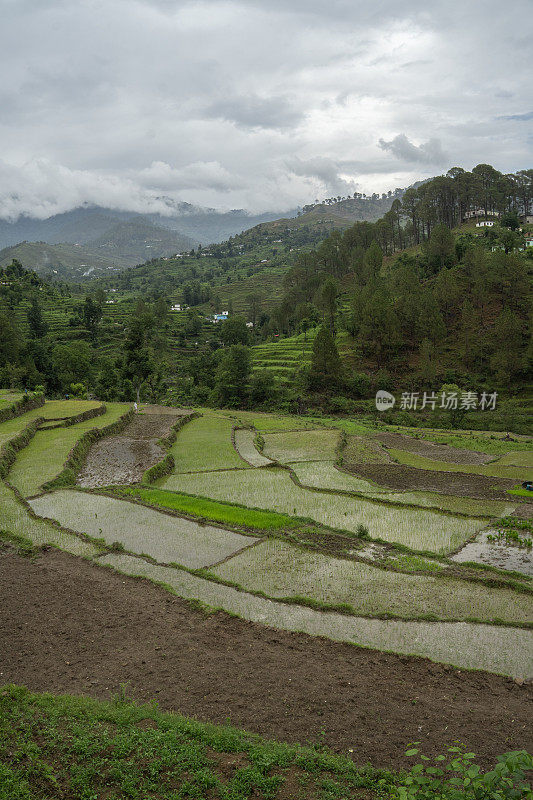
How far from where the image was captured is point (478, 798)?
4.88 m

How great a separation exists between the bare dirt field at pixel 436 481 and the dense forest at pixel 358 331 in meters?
24.8

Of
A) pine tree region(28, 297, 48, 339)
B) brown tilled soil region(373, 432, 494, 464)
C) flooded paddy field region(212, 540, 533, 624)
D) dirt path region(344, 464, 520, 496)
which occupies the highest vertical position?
pine tree region(28, 297, 48, 339)

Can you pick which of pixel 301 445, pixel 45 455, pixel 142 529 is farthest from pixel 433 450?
pixel 45 455

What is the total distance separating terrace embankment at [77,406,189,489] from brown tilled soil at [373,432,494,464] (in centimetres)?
1697

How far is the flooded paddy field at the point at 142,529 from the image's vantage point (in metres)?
16.2

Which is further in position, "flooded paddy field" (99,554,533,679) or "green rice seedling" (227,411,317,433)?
"green rice seedling" (227,411,317,433)

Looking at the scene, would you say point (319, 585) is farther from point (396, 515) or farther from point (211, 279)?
point (211, 279)

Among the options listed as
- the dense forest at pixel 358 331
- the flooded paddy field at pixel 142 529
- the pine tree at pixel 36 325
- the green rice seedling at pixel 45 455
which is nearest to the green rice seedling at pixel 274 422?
the dense forest at pixel 358 331

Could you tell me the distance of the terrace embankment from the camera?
82.7ft

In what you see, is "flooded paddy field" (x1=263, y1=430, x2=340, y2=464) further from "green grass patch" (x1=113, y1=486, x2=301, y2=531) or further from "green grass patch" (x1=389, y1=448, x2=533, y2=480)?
"green grass patch" (x1=113, y1=486, x2=301, y2=531)

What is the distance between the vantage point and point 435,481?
25.0 metres

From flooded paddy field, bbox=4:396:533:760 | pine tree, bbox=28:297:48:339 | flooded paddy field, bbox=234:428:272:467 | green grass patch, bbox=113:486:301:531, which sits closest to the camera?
flooded paddy field, bbox=4:396:533:760
